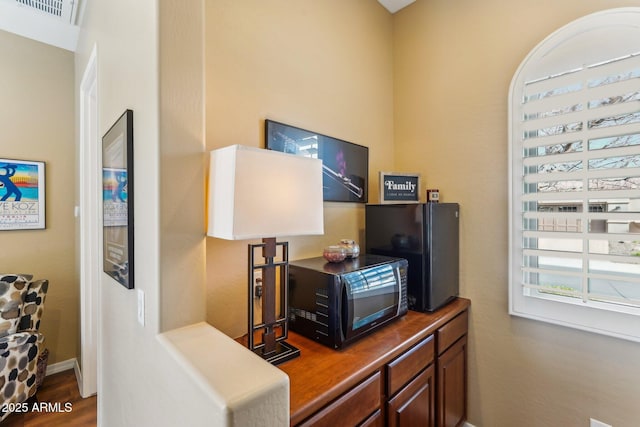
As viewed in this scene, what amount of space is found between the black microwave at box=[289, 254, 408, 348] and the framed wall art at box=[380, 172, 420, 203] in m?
0.56

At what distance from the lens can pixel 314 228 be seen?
3.61ft

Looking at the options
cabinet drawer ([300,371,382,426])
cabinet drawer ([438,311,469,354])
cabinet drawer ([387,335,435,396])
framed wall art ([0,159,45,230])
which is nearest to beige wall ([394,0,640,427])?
cabinet drawer ([438,311,469,354])

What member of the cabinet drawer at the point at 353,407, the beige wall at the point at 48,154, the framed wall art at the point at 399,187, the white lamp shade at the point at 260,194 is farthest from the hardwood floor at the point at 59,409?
the framed wall art at the point at 399,187

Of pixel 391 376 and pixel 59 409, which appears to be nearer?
pixel 391 376

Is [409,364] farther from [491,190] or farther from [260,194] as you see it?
[491,190]

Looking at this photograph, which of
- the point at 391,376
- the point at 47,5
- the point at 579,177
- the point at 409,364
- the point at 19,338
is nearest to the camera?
the point at 391,376

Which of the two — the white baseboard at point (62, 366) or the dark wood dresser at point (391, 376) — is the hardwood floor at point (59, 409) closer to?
the white baseboard at point (62, 366)

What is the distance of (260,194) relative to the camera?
0.95 m

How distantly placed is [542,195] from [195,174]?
5.80 ft

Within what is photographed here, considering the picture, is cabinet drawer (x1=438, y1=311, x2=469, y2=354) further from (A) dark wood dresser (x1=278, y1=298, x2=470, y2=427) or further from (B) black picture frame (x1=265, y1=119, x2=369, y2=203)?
(B) black picture frame (x1=265, y1=119, x2=369, y2=203)

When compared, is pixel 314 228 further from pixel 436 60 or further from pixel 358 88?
pixel 436 60

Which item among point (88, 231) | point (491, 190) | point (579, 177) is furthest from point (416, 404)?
point (88, 231)

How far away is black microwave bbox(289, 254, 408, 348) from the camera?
119 centimetres

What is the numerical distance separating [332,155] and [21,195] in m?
2.66
